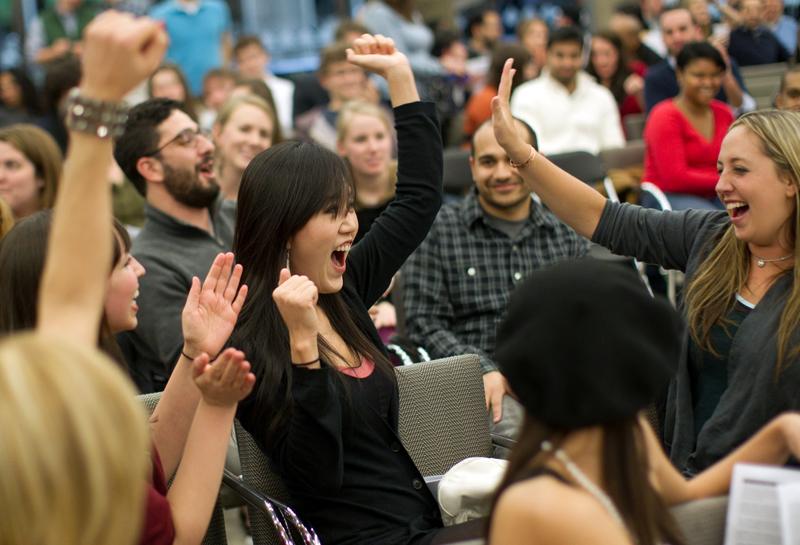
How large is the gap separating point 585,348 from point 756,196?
4.72 ft

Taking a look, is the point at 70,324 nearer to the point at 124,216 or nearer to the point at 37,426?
the point at 37,426

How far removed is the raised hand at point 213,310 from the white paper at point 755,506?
115 cm

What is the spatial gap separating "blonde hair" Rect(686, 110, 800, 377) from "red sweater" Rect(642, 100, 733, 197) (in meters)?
2.87

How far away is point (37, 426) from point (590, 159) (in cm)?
442

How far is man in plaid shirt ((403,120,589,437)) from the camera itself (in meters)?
4.36

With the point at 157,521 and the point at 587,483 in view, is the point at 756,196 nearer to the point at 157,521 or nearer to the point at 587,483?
the point at 587,483

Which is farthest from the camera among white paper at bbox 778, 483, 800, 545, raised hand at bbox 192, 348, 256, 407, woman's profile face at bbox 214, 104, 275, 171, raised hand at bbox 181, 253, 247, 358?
woman's profile face at bbox 214, 104, 275, 171

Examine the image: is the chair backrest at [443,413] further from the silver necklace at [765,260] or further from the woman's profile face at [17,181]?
the woman's profile face at [17,181]

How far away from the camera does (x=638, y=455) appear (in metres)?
1.83

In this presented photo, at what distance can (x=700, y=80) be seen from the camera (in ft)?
19.9

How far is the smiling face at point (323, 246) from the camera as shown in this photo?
9.41 feet

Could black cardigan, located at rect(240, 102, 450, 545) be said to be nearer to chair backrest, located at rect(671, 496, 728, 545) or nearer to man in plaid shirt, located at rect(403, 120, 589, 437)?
chair backrest, located at rect(671, 496, 728, 545)

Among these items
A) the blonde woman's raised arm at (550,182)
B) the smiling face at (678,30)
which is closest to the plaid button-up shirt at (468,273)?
the blonde woman's raised arm at (550,182)

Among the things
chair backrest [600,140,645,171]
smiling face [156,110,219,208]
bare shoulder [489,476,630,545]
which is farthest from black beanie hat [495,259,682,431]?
chair backrest [600,140,645,171]
